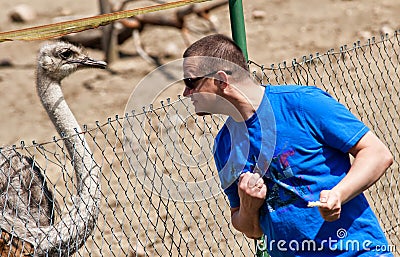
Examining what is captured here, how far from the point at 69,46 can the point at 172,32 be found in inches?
214

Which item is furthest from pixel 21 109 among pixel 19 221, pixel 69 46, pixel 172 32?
pixel 19 221

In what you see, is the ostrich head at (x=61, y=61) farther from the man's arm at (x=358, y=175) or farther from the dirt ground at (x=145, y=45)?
the man's arm at (x=358, y=175)

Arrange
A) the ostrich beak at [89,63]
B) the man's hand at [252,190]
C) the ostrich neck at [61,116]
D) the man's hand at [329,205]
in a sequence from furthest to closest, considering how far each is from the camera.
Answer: the ostrich beak at [89,63] → the ostrich neck at [61,116] → the man's hand at [252,190] → the man's hand at [329,205]

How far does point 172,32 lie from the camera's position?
1141 cm

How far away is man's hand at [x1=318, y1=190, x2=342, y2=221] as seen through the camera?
3.09m

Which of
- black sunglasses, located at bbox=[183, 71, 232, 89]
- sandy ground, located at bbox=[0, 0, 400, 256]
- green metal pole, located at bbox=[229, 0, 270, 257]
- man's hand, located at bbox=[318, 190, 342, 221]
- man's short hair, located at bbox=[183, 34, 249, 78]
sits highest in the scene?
sandy ground, located at bbox=[0, 0, 400, 256]

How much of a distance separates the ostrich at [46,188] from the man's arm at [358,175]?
1708 mm

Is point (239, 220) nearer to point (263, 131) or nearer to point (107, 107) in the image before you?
point (263, 131)

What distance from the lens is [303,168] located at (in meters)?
3.37

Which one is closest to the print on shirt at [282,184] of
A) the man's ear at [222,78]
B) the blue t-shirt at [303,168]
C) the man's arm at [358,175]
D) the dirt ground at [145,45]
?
the blue t-shirt at [303,168]

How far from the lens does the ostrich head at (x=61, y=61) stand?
5.82 meters

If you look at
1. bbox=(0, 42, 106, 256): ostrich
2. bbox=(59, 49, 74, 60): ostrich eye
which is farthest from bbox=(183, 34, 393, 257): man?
bbox=(59, 49, 74, 60): ostrich eye

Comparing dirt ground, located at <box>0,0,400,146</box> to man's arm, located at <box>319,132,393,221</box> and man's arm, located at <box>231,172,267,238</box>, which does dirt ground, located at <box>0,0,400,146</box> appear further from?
man's arm, located at <box>319,132,393,221</box>

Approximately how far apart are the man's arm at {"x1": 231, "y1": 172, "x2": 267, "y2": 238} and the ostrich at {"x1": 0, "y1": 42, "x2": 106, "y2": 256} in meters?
1.19
